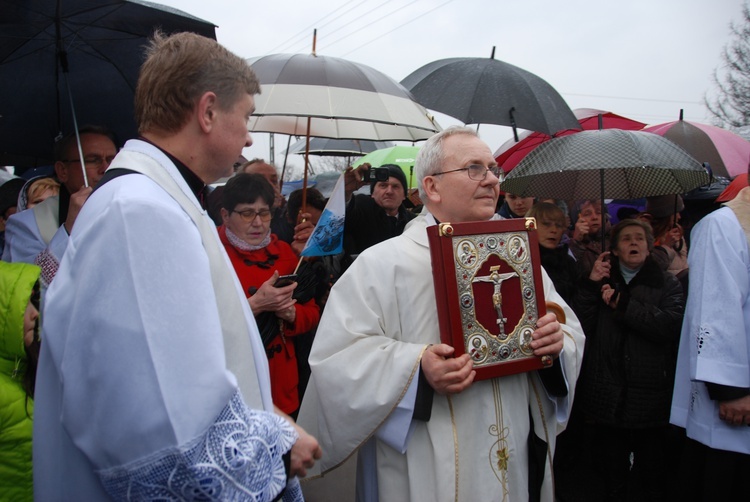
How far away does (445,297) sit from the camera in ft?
6.88

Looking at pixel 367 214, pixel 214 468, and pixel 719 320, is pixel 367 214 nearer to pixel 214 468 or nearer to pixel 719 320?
pixel 719 320

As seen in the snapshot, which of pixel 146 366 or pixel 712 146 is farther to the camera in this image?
pixel 712 146

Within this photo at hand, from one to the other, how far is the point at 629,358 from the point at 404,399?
7.61 feet

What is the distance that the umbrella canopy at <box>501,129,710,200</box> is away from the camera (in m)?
A: 3.43

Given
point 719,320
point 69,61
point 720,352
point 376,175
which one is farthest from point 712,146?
point 69,61

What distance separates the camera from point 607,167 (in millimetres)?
3359

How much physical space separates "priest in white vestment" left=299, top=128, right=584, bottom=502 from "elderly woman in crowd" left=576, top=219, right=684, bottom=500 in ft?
4.88

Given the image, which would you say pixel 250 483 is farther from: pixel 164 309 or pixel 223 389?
pixel 164 309

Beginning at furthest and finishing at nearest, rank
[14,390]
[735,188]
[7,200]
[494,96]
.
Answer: [494,96] → [735,188] → [7,200] → [14,390]

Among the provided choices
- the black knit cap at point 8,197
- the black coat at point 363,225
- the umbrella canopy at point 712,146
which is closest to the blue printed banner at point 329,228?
the black coat at point 363,225

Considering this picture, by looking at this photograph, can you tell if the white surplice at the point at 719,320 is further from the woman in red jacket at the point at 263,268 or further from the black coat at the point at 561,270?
the woman in red jacket at the point at 263,268

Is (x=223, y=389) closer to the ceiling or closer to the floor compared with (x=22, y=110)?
closer to the floor

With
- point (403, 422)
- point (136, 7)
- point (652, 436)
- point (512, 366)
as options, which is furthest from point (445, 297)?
point (652, 436)

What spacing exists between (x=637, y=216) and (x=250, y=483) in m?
4.89
